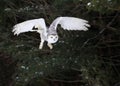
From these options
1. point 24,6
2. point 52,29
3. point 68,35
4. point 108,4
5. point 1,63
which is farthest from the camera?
point 1,63

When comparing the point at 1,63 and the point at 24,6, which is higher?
the point at 24,6

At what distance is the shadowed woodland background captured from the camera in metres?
3.61

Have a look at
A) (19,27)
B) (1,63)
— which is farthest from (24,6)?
(19,27)

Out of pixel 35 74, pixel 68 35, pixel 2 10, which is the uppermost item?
pixel 2 10

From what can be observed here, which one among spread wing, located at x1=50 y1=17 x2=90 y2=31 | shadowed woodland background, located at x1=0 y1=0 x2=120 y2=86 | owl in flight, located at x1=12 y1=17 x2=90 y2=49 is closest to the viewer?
owl in flight, located at x1=12 y1=17 x2=90 y2=49

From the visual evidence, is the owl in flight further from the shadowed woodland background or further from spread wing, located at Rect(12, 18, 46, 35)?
the shadowed woodland background

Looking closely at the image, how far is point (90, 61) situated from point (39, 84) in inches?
43.7

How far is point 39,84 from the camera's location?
4602 millimetres

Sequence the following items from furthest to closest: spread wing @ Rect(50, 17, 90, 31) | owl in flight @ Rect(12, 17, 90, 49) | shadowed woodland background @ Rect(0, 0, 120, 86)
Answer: shadowed woodland background @ Rect(0, 0, 120, 86) → spread wing @ Rect(50, 17, 90, 31) → owl in flight @ Rect(12, 17, 90, 49)

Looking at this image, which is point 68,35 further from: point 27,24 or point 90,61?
point 27,24

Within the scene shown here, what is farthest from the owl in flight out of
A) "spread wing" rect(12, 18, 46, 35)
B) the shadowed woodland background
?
the shadowed woodland background

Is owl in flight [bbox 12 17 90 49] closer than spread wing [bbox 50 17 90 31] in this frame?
Yes

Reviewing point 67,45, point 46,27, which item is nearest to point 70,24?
point 46,27

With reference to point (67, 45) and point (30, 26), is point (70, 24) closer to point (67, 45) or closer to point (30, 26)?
point (30, 26)
